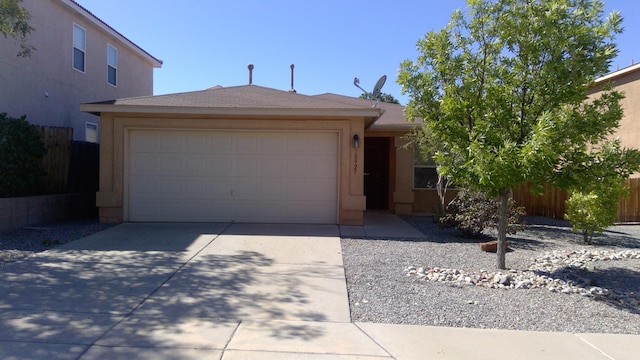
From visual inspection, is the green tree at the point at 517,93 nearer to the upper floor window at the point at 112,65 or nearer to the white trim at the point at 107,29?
the white trim at the point at 107,29

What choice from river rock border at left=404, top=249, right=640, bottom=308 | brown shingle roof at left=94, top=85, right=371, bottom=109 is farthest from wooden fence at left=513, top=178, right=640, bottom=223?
brown shingle roof at left=94, top=85, right=371, bottom=109

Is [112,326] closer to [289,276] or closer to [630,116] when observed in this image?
[289,276]

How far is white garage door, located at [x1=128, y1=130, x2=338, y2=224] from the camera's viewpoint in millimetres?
11914

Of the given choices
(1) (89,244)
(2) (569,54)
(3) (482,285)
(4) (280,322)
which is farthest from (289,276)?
(2) (569,54)

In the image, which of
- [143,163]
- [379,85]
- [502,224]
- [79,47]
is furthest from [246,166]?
[79,47]

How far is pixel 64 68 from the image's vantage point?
1522 centimetres

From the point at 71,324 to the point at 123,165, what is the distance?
7351 mm

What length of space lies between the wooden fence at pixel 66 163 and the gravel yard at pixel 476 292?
8165 millimetres

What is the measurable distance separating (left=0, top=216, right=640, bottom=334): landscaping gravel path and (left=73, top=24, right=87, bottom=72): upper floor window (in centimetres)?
714

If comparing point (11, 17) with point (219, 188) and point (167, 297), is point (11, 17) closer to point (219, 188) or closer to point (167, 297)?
point (219, 188)

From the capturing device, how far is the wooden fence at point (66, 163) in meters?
12.4

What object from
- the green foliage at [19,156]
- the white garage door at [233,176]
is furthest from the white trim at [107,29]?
the white garage door at [233,176]

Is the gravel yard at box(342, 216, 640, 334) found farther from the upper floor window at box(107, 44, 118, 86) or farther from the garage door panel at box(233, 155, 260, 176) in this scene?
the upper floor window at box(107, 44, 118, 86)

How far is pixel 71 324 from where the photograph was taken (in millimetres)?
5062
